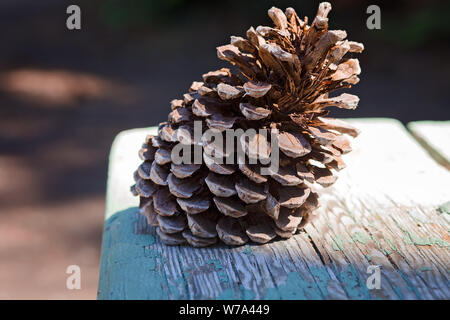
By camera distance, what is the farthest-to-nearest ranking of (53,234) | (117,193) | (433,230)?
(53,234) < (117,193) < (433,230)

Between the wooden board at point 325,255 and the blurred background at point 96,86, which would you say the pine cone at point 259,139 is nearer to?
the wooden board at point 325,255

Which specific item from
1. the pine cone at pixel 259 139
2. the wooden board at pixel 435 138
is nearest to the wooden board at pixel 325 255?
the pine cone at pixel 259 139

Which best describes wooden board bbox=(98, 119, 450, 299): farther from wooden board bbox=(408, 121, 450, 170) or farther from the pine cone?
wooden board bbox=(408, 121, 450, 170)

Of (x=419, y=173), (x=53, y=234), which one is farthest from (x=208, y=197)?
(x=53, y=234)

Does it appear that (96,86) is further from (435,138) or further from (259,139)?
(259,139)

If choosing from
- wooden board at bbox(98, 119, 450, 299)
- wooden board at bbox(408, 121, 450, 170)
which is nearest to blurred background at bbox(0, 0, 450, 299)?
wooden board at bbox(98, 119, 450, 299)
